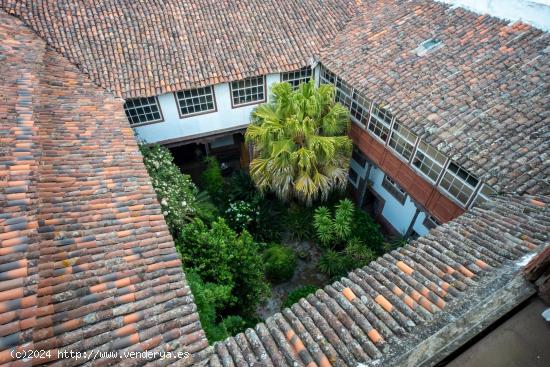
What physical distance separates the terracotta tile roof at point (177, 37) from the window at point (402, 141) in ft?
16.0

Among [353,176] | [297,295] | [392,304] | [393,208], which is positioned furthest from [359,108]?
[392,304]

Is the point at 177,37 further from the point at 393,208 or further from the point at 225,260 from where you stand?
the point at 393,208

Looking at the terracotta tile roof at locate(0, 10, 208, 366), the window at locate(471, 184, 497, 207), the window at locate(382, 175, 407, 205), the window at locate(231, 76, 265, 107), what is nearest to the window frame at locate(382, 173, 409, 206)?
the window at locate(382, 175, 407, 205)

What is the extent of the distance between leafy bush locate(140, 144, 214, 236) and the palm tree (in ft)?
8.75

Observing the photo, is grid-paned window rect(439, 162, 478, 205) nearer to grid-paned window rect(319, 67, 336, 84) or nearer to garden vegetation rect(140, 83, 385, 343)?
garden vegetation rect(140, 83, 385, 343)

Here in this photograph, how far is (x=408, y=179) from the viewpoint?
12.2 m

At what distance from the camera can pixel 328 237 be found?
45.0 ft

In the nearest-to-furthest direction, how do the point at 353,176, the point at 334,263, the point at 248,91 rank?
1. the point at 334,263
2. the point at 248,91
3. the point at 353,176

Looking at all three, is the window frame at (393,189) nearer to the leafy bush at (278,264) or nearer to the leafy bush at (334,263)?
the leafy bush at (334,263)

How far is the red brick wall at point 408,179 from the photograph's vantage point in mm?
11016

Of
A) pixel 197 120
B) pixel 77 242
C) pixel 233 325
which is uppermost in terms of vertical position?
pixel 77 242


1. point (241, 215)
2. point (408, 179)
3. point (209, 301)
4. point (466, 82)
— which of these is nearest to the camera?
point (209, 301)

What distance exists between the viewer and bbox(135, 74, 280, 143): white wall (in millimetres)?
14133

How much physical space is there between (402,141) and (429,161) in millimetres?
1302
